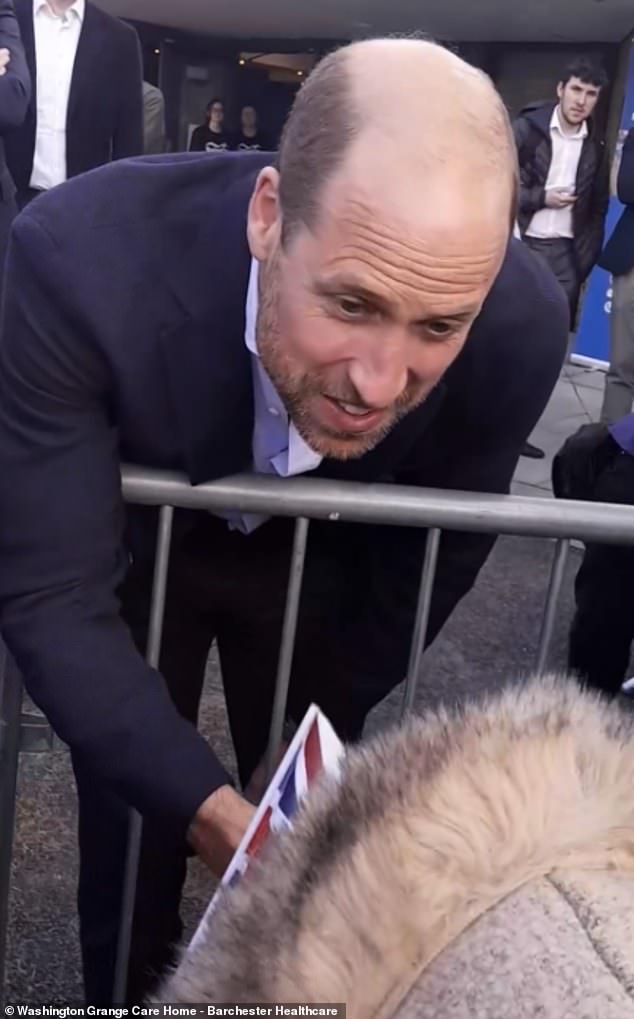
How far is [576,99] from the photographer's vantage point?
632 centimetres

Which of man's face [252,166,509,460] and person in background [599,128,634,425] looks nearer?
man's face [252,166,509,460]

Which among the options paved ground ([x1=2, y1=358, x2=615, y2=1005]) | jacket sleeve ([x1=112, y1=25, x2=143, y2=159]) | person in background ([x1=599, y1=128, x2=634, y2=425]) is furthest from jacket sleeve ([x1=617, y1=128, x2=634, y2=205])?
jacket sleeve ([x1=112, y1=25, x2=143, y2=159])

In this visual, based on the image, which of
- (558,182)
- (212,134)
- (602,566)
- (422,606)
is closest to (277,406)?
(422,606)

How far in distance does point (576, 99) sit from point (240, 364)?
17.2 feet

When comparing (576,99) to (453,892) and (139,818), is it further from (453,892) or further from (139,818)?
(453,892)

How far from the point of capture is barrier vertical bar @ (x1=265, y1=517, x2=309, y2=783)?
1.71 m

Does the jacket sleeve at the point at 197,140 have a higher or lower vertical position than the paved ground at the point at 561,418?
higher

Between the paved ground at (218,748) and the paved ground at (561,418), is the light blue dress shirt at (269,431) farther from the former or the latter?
the paved ground at (561,418)

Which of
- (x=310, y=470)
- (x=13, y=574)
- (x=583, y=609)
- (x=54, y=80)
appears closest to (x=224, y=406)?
(x=310, y=470)

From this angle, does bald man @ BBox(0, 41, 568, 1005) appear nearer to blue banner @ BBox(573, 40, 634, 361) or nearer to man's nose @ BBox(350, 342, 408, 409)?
man's nose @ BBox(350, 342, 408, 409)

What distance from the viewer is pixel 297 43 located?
17.8 m

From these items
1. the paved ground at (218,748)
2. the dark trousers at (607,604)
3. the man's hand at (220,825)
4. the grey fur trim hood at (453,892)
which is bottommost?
the paved ground at (218,748)

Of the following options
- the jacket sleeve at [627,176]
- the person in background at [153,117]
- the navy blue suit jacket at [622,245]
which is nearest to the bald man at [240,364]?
the jacket sleeve at [627,176]

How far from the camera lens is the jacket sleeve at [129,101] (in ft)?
14.5
